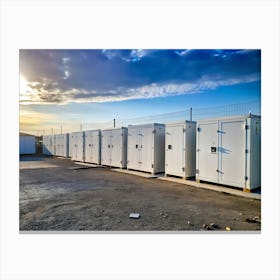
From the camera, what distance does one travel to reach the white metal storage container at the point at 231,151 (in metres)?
4.82

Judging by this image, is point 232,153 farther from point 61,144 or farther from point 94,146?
point 61,144

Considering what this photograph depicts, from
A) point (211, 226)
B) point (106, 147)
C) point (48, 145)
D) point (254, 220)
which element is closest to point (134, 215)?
point (211, 226)

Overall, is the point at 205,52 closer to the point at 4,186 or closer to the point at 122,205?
the point at 122,205

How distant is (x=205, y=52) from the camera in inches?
150

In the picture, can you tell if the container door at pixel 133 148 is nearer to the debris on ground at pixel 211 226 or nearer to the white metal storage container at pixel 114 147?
the white metal storage container at pixel 114 147

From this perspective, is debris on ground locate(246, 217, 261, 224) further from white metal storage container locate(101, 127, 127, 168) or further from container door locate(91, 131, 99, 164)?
container door locate(91, 131, 99, 164)

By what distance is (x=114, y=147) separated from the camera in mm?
9625

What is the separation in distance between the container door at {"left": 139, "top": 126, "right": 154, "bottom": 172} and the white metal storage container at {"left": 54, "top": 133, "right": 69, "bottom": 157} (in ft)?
31.1

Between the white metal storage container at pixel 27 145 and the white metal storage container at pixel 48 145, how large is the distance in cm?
139

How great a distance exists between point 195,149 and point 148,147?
1742 millimetres

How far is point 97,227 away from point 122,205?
996 millimetres

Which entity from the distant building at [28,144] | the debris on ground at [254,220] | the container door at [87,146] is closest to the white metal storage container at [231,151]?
the debris on ground at [254,220]

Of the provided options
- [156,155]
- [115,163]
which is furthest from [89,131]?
[156,155]

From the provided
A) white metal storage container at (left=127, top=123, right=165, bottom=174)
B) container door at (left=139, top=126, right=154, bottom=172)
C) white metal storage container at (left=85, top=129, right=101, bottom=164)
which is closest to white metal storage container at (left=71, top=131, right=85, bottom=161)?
white metal storage container at (left=85, top=129, right=101, bottom=164)
